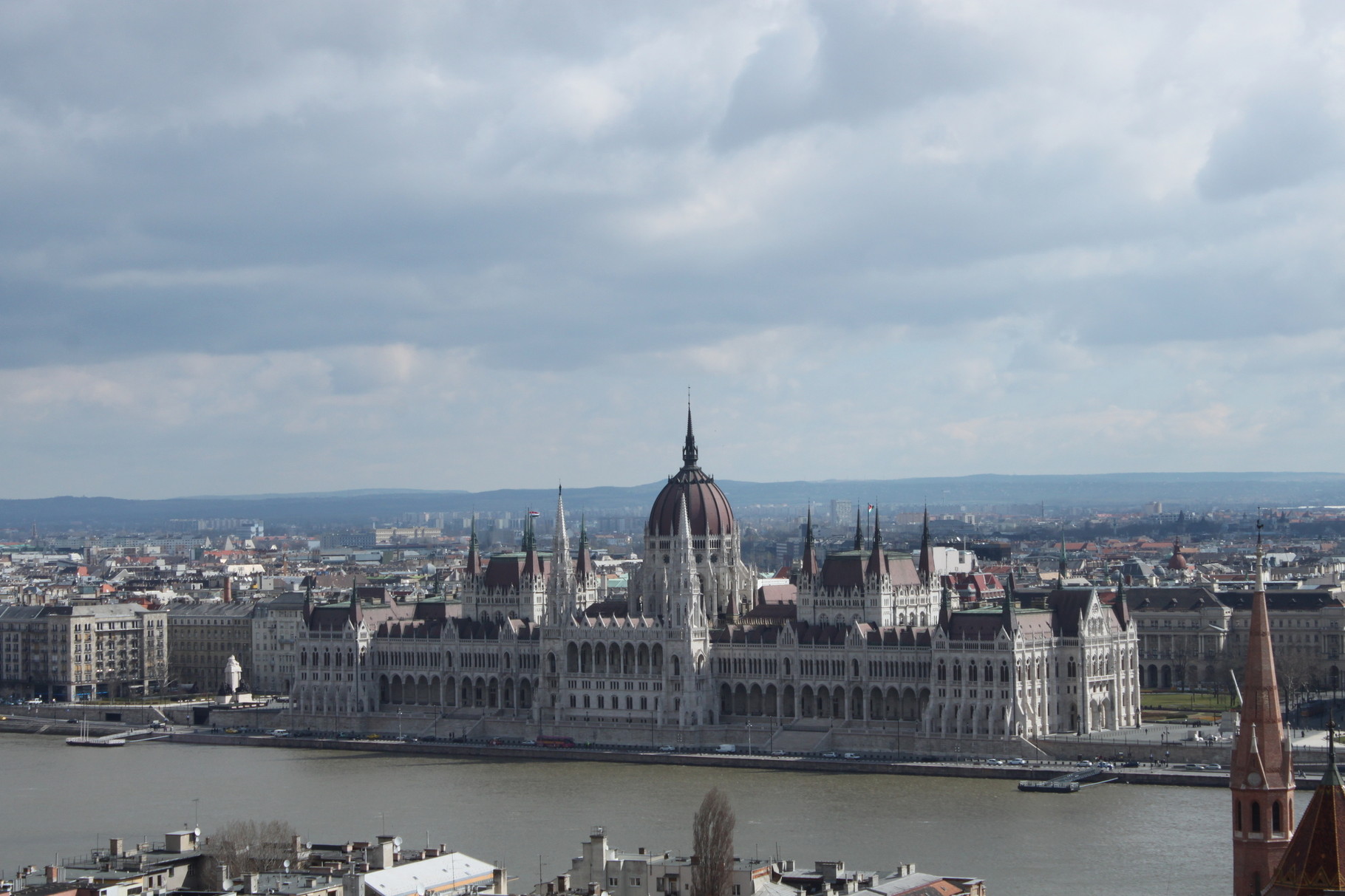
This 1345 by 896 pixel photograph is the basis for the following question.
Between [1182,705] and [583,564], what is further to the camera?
[583,564]

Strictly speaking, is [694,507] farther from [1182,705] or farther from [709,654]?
[1182,705]

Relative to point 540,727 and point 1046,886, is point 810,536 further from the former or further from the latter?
point 1046,886

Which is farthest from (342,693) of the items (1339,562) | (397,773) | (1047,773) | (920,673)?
(1339,562)

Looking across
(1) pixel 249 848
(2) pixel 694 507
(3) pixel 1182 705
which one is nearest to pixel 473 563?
(2) pixel 694 507

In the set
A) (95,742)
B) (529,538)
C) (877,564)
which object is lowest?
(95,742)

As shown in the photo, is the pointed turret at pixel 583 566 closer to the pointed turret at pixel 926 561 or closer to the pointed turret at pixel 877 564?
the pointed turret at pixel 926 561

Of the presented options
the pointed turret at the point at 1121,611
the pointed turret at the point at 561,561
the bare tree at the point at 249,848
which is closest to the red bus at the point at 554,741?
the pointed turret at the point at 561,561
